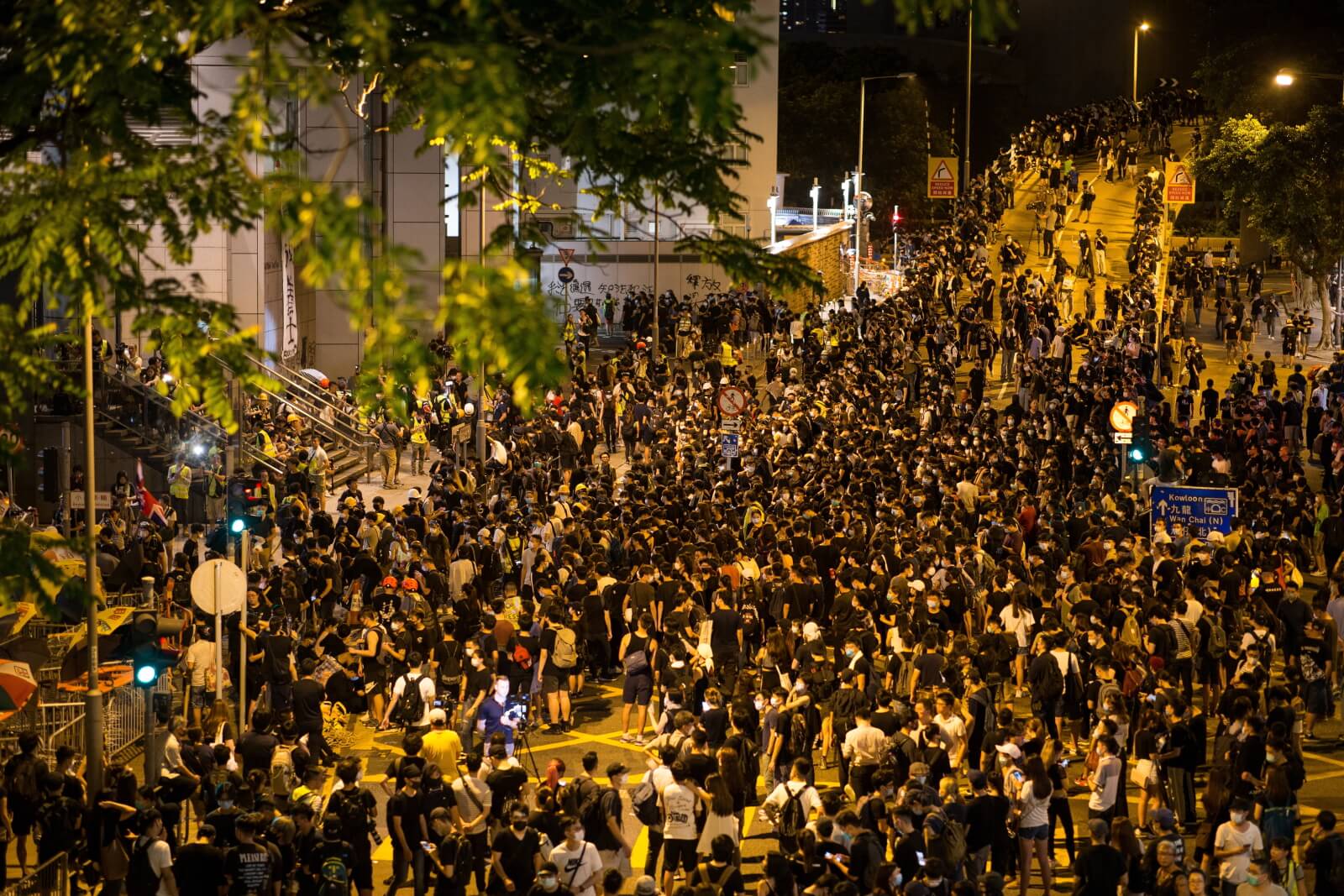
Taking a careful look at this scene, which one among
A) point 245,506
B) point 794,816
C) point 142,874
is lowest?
point 142,874

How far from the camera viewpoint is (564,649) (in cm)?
1919

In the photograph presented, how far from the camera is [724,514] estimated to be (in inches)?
985

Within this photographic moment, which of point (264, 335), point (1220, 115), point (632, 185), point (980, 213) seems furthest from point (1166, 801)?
point (1220, 115)

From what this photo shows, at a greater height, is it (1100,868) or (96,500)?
(96,500)

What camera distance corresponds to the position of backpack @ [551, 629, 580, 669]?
19141mm

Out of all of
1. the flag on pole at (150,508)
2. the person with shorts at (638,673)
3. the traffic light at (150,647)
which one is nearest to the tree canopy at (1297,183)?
the flag on pole at (150,508)

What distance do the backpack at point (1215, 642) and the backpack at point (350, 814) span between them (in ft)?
31.3

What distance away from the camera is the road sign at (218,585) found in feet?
54.3

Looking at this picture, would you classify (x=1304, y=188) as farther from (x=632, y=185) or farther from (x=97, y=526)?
(x=632, y=185)

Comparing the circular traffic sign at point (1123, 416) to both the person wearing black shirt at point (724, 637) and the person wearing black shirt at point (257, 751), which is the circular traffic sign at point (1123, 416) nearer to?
the person wearing black shirt at point (724, 637)

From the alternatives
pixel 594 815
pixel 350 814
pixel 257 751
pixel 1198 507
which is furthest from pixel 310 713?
pixel 1198 507

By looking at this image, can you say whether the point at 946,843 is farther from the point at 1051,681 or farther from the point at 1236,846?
the point at 1051,681

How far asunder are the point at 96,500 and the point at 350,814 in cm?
1255

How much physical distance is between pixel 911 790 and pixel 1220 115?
181ft
